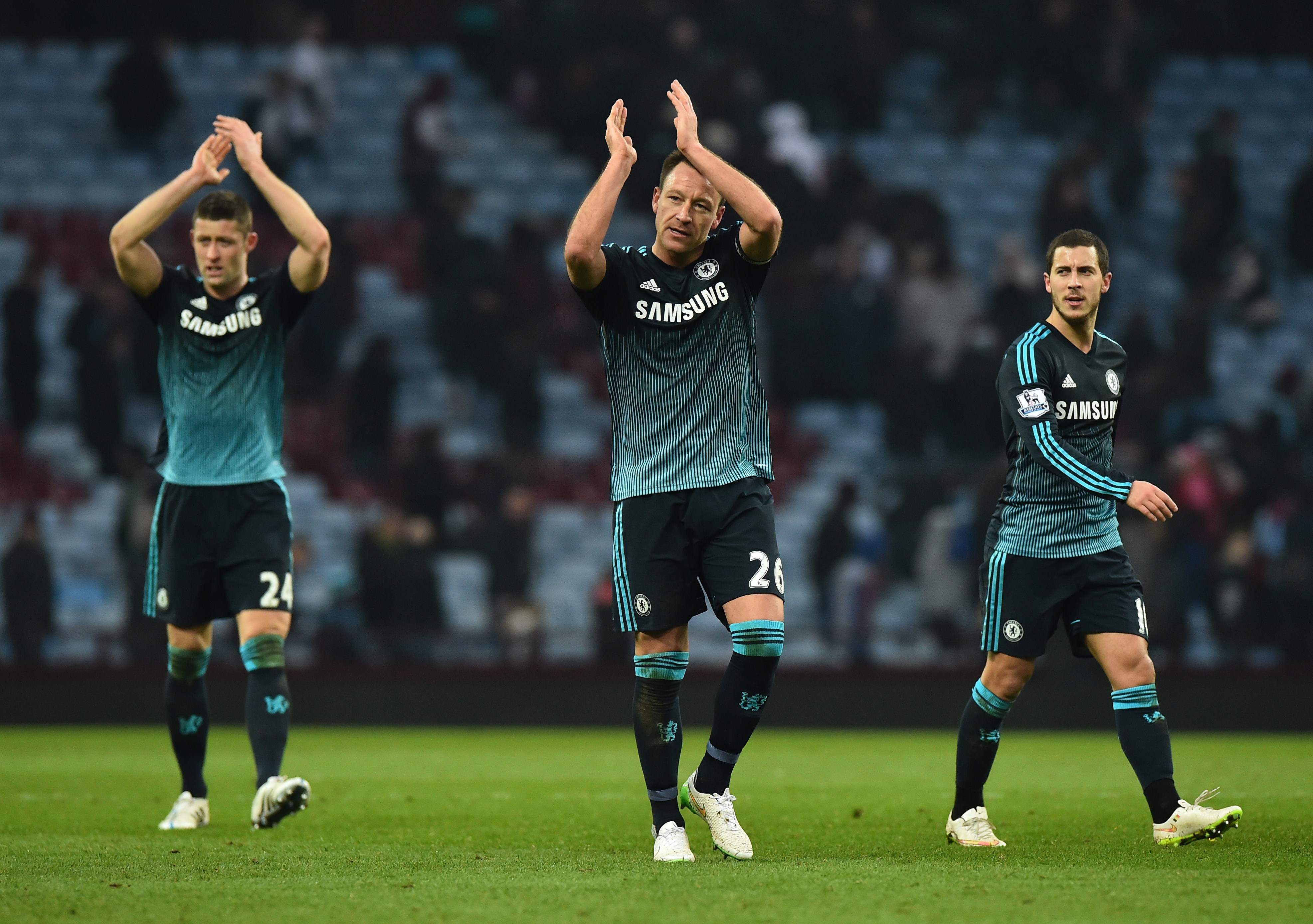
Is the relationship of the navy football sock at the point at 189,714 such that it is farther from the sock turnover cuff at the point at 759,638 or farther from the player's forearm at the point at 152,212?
the sock turnover cuff at the point at 759,638

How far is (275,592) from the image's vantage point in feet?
22.3

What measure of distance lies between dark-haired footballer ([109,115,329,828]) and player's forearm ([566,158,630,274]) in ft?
5.14

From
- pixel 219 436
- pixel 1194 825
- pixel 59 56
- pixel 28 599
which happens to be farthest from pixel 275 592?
pixel 59 56

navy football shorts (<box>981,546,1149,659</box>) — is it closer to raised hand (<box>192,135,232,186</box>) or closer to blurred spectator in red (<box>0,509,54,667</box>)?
raised hand (<box>192,135,232,186</box>)

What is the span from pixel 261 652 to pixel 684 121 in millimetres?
2848

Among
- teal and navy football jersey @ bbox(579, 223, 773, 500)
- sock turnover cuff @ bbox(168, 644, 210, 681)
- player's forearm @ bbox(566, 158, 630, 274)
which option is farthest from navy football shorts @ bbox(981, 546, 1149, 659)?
sock turnover cuff @ bbox(168, 644, 210, 681)

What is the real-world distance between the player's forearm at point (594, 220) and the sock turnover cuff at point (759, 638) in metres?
1.39

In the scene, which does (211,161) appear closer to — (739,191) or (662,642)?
(739,191)

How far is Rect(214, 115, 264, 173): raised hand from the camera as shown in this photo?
21.9ft

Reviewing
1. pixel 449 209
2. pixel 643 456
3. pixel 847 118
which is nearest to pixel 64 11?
pixel 449 209

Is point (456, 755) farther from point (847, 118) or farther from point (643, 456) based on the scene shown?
point (847, 118)

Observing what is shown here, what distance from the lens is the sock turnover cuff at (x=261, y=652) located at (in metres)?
6.75

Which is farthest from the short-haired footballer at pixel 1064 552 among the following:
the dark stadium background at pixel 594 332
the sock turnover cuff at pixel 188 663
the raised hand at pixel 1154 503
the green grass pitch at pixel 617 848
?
the dark stadium background at pixel 594 332

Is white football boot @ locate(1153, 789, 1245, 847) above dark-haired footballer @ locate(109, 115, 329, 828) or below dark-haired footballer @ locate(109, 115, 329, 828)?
below
